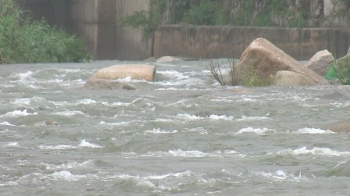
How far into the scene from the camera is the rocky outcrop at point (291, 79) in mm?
15508

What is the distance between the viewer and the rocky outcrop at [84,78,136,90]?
15.7 meters

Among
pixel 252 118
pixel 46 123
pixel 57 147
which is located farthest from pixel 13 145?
pixel 252 118

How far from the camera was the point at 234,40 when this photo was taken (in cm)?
2383

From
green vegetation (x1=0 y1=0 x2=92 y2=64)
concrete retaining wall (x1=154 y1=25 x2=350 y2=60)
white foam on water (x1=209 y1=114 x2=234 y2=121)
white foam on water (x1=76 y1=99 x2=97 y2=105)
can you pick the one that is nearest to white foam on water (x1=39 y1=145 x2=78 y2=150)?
white foam on water (x1=209 y1=114 x2=234 y2=121)

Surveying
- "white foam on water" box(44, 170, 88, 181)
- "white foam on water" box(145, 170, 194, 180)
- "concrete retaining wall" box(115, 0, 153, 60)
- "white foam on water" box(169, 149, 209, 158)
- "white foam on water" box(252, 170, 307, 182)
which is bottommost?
"concrete retaining wall" box(115, 0, 153, 60)

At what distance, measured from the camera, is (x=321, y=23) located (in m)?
23.6

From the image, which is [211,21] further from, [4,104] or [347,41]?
[4,104]

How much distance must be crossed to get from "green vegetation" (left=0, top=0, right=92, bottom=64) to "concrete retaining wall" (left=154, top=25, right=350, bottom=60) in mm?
2962

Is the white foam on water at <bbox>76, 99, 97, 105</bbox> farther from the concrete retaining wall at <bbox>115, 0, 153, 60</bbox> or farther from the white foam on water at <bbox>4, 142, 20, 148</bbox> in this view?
the concrete retaining wall at <bbox>115, 0, 153, 60</bbox>

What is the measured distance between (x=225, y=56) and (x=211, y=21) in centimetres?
299

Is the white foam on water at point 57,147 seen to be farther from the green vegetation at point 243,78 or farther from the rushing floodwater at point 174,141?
the green vegetation at point 243,78

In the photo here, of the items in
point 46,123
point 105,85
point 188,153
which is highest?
point 188,153

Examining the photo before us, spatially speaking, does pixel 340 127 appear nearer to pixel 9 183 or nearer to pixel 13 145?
pixel 13 145

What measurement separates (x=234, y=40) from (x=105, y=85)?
844 cm
